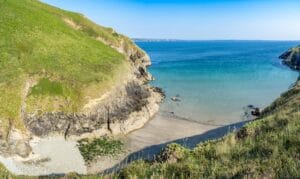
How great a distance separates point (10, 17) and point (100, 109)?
1123 inches

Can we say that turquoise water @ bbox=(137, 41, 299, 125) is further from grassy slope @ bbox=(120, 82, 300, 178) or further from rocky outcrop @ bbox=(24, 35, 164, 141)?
grassy slope @ bbox=(120, 82, 300, 178)

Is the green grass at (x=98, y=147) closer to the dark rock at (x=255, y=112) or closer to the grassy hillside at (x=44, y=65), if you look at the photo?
the grassy hillside at (x=44, y=65)

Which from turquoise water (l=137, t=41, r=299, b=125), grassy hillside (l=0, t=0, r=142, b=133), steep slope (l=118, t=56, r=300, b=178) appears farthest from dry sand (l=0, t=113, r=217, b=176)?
steep slope (l=118, t=56, r=300, b=178)

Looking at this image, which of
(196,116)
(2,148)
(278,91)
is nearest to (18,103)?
(2,148)

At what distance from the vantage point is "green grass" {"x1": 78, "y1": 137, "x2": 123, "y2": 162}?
37.2 metres

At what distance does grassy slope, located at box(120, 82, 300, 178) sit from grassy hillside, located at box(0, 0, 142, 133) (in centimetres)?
2744

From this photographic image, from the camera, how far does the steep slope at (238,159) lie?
1135 cm

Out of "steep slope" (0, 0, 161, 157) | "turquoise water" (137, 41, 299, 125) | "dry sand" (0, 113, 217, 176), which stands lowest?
"dry sand" (0, 113, 217, 176)

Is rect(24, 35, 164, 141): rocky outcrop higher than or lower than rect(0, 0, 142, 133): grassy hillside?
lower

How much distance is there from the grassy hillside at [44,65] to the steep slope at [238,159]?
90.0 feet

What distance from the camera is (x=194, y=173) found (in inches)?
483

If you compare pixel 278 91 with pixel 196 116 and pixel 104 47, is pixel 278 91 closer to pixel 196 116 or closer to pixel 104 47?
pixel 196 116

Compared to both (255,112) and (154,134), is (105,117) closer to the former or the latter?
(154,134)

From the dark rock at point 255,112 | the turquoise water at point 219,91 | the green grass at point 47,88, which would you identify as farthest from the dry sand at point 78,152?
the dark rock at point 255,112
